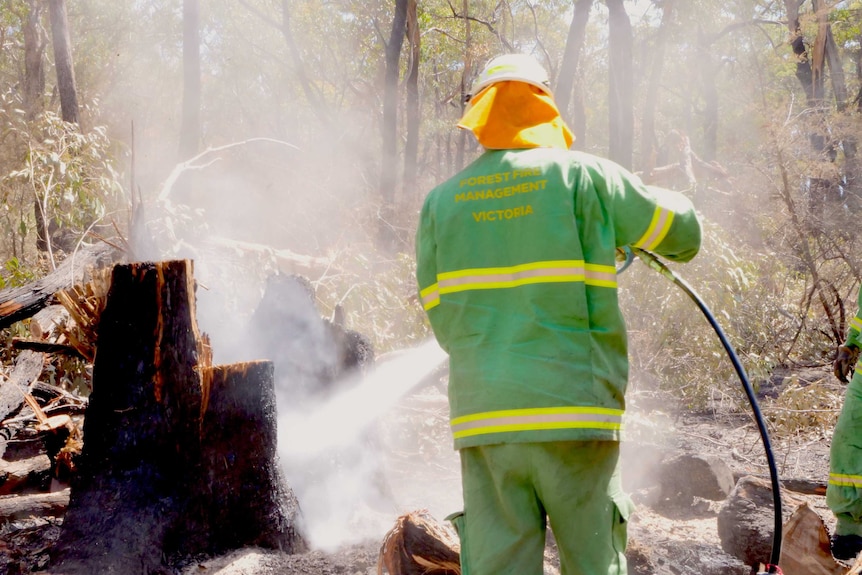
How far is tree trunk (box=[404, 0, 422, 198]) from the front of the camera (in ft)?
45.7

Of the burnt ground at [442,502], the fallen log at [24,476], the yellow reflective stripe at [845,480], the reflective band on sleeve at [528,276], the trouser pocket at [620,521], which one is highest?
the reflective band on sleeve at [528,276]

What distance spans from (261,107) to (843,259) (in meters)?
23.6

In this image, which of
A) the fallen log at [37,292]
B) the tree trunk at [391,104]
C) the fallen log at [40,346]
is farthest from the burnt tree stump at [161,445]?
the tree trunk at [391,104]

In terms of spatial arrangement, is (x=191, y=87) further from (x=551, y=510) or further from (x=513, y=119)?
(x=551, y=510)

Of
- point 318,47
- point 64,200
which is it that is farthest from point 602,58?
point 64,200

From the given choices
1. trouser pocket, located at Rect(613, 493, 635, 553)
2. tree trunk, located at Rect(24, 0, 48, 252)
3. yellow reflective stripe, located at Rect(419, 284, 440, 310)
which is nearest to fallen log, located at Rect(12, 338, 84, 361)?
yellow reflective stripe, located at Rect(419, 284, 440, 310)

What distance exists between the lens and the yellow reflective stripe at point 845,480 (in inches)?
140

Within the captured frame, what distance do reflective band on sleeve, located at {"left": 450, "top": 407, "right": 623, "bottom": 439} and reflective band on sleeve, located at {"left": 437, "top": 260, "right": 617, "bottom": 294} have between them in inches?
14.1

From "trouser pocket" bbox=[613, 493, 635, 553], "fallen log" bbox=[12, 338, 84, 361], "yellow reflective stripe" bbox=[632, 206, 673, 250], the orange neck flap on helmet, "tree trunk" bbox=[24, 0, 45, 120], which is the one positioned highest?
"tree trunk" bbox=[24, 0, 45, 120]

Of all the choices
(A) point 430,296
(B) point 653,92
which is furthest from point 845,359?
(B) point 653,92

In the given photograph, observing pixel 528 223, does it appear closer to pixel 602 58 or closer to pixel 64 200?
pixel 64 200

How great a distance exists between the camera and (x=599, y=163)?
2.19 m

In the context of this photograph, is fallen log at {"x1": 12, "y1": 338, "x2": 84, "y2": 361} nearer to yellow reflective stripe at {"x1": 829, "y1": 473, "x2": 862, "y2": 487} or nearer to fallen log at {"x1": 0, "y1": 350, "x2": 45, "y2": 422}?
fallen log at {"x1": 0, "y1": 350, "x2": 45, "y2": 422}

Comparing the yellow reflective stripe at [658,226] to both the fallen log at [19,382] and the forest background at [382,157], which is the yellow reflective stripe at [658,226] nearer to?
the forest background at [382,157]
